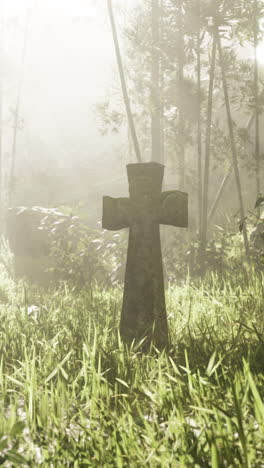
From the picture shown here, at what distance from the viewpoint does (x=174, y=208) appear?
356 cm

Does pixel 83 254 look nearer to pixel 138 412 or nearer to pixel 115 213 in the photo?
pixel 115 213

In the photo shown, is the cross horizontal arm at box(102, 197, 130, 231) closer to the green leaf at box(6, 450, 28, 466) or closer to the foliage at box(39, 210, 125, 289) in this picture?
the green leaf at box(6, 450, 28, 466)

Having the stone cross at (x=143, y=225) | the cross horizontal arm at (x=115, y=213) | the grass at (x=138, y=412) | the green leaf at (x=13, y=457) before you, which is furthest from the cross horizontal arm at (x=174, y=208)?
the green leaf at (x=13, y=457)

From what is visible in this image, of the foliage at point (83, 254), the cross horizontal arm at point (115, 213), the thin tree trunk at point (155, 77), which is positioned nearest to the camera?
the cross horizontal arm at point (115, 213)

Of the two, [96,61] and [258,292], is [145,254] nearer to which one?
[258,292]

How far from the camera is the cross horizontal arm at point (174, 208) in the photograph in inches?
140

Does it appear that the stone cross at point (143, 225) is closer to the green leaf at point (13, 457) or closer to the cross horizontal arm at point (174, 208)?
the cross horizontal arm at point (174, 208)

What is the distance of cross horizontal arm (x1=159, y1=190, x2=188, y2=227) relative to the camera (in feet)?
11.7

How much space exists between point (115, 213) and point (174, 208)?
48cm

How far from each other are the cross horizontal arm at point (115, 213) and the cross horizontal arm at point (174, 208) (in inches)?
11.1

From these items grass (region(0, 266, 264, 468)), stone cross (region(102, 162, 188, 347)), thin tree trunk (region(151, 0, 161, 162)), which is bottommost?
grass (region(0, 266, 264, 468))

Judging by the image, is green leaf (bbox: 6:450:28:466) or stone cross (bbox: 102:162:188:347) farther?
stone cross (bbox: 102:162:188:347)

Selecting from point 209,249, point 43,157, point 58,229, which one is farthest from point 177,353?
point 43,157

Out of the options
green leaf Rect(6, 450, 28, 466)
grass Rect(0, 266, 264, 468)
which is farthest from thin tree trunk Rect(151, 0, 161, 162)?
green leaf Rect(6, 450, 28, 466)
